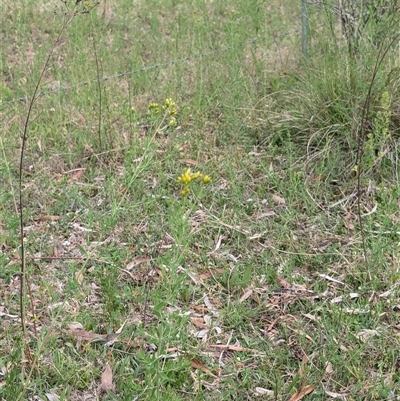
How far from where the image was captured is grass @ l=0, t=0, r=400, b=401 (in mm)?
2404

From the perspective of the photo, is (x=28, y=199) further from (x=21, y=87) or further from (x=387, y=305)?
(x=387, y=305)

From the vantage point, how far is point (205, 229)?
3330 millimetres

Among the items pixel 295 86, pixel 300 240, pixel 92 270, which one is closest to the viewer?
pixel 92 270

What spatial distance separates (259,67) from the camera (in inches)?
191

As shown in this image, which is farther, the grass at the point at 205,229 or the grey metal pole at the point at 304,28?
the grey metal pole at the point at 304,28

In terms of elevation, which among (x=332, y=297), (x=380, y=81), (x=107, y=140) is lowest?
(x=332, y=297)

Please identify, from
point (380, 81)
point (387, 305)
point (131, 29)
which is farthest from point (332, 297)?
point (131, 29)

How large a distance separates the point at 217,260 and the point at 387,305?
864 millimetres

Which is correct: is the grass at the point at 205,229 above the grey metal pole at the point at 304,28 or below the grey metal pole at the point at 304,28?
below

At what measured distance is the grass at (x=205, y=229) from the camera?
240 centimetres

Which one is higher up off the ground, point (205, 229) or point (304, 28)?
point (304, 28)

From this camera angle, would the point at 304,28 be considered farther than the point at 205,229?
Yes

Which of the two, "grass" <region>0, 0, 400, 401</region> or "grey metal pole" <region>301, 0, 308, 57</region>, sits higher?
"grey metal pole" <region>301, 0, 308, 57</region>

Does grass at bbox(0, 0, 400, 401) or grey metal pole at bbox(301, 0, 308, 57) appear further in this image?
grey metal pole at bbox(301, 0, 308, 57)
